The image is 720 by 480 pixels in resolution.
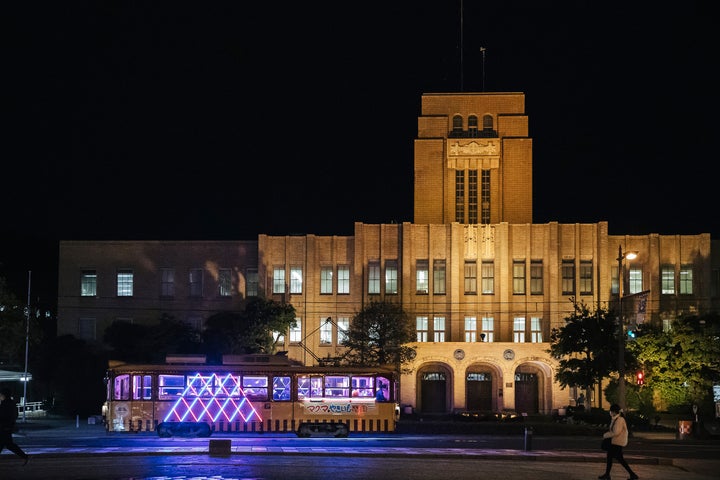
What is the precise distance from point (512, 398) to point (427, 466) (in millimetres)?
43264

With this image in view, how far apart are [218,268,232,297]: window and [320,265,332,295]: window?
262 inches

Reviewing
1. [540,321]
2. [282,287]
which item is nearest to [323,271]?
[282,287]

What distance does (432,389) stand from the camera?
74000mm

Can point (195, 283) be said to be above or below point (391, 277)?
below

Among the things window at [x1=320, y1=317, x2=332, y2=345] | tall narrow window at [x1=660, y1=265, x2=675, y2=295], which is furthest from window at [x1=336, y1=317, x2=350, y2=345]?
tall narrow window at [x1=660, y1=265, x2=675, y2=295]

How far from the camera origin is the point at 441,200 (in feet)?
253

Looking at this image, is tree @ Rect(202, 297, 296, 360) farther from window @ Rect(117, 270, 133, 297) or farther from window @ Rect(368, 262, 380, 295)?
window @ Rect(117, 270, 133, 297)

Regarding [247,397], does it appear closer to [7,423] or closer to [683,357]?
[7,423]

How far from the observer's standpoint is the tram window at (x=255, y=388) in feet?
143

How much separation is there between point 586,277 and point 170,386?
126ft

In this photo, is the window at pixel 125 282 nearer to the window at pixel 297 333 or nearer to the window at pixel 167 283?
the window at pixel 167 283

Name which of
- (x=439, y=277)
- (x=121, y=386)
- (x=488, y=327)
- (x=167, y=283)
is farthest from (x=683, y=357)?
(x=167, y=283)

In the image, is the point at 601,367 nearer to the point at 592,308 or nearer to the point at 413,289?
the point at 592,308

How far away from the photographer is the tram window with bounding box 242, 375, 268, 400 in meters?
43.6
